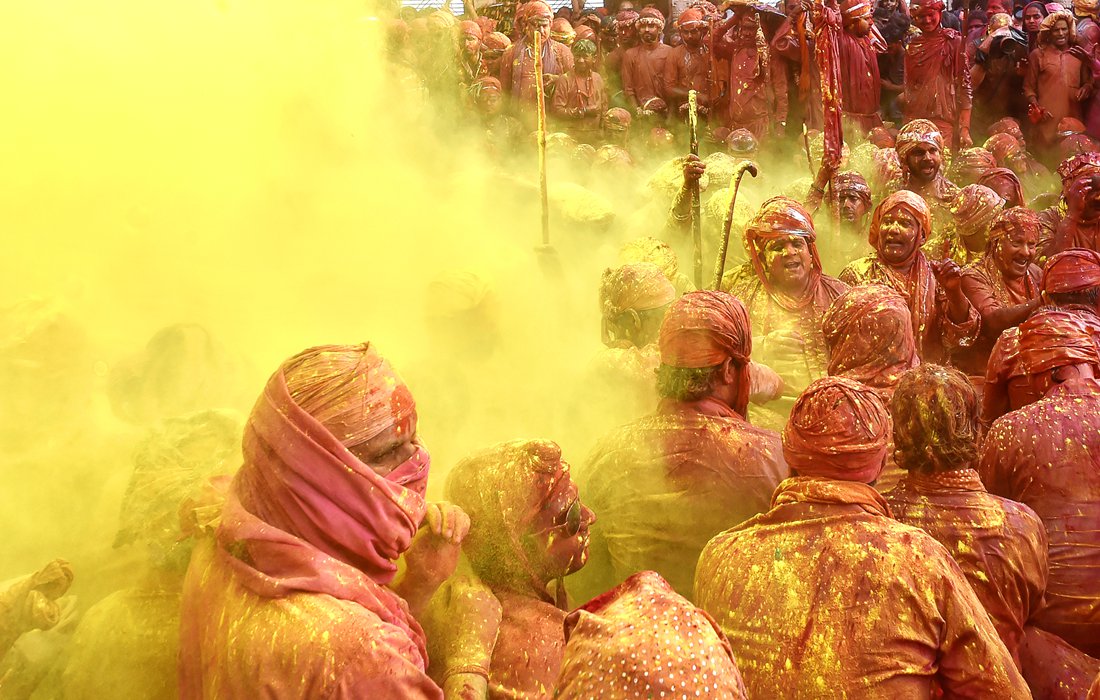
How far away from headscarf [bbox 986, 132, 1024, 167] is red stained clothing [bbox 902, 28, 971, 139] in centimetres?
48

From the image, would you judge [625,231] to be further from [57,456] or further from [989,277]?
[57,456]

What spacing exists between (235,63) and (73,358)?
2273mm

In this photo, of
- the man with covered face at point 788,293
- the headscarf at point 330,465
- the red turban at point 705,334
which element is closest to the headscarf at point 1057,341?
the man with covered face at point 788,293

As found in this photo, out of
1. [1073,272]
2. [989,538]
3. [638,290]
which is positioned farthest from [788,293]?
[989,538]

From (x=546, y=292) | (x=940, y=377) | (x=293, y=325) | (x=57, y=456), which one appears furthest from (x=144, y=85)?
(x=940, y=377)

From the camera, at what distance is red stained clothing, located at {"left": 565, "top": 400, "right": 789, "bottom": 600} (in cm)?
326

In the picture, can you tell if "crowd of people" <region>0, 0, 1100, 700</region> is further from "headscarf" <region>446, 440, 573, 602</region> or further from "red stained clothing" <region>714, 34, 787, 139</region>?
"red stained clothing" <region>714, 34, 787, 139</region>

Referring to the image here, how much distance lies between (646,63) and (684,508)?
9.17m

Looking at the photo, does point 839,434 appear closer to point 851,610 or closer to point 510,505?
point 851,610

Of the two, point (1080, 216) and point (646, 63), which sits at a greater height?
point (646, 63)

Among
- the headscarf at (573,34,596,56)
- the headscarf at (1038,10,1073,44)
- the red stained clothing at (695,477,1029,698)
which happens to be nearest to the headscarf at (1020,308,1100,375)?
the red stained clothing at (695,477,1029,698)

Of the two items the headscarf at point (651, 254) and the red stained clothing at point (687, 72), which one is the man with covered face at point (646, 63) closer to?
the red stained clothing at point (687, 72)

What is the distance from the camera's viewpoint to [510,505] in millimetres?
2600

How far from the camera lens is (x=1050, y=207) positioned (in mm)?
7852
